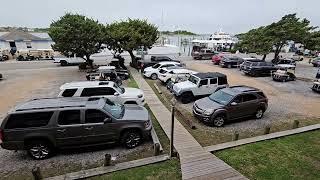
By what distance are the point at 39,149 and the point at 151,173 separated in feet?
14.6

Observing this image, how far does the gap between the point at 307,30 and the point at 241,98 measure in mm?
26888

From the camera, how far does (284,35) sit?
110 feet

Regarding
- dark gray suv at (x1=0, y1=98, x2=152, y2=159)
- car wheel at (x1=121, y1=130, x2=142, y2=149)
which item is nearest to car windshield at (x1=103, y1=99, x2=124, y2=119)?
dark gray suv at (x1=0, y1=98, x2=152, y2=159)

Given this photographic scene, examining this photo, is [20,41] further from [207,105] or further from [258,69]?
[207,105]

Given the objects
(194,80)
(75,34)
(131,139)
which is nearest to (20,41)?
(75,34)

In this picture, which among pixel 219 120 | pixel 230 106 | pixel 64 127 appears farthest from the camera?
pixel 230 106

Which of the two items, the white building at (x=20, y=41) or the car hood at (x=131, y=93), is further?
the white building at (x=20, y=41)

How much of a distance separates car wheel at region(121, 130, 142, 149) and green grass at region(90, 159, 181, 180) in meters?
1.69

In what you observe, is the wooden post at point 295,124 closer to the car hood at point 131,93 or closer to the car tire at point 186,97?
the car tire at point 186,97

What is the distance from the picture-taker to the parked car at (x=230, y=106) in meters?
13.0

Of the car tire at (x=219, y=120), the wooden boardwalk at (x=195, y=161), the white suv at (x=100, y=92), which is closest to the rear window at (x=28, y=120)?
the white suv at (x=100, y=92)

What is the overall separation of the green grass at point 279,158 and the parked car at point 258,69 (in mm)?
16695

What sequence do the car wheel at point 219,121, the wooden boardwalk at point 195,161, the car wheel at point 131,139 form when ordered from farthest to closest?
the car wheel at point 219,121 < the car wheel at point 131,139 < the wooden boardwalk at point 195,161

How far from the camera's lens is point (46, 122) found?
975 cm
